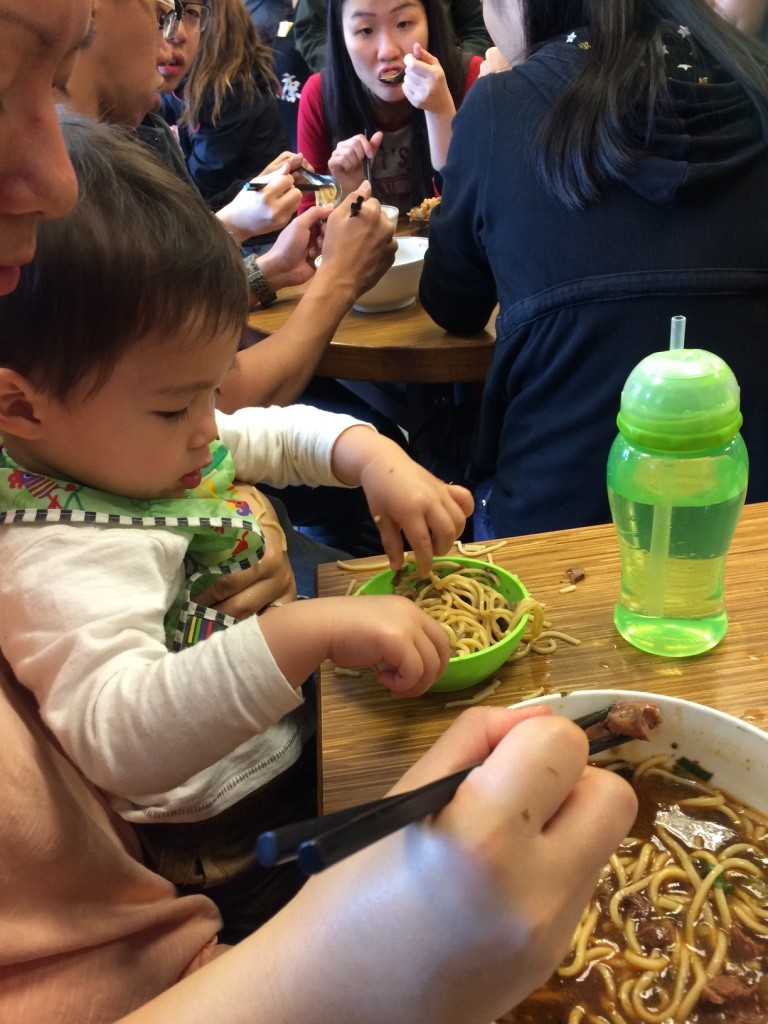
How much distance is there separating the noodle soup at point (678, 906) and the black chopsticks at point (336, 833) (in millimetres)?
233

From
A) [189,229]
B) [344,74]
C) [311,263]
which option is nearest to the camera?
[189,229]

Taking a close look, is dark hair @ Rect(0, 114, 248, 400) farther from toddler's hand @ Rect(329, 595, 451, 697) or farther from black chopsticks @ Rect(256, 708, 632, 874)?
black chopsticks @ Rect(256, 708, 632, 874)

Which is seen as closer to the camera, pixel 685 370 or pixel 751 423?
pixel 685 370

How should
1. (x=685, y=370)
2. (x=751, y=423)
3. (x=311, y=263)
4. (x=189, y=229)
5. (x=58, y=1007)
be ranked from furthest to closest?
(x=311, y=263) → (x=751, y=423) → (x=189, y=229) → (x=685, y=370) → (x=58, y=1007)

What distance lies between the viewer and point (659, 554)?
86 centimetres

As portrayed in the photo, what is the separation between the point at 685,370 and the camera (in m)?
0.77

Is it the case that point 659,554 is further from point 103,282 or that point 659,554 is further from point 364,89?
point 364,89

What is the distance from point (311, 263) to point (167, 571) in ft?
4.67

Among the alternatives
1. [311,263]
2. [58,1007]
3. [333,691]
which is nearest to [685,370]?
[333,691]

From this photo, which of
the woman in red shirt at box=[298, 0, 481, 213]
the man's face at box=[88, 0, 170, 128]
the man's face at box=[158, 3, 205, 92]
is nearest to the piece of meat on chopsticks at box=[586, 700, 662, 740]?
the man's face at box=[88, 0, 170, 128]

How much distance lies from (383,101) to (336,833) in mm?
3071

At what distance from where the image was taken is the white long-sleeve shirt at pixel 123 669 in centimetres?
73

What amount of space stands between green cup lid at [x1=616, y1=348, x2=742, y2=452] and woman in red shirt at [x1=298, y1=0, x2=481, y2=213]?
6.68 ft

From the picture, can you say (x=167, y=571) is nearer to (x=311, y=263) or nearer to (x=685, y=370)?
(x=685, y=370)
